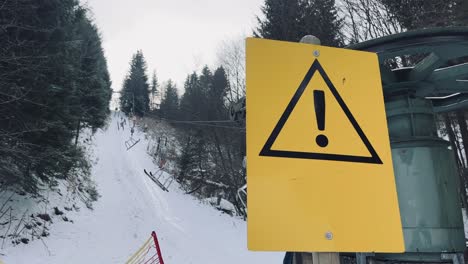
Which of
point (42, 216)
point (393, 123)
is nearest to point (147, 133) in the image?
point (42, 216)

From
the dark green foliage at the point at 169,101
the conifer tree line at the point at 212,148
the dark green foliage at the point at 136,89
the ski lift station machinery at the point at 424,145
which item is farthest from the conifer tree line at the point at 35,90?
the dark green foliage at the point at 136,89

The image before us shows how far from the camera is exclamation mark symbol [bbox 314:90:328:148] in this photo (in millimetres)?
1521

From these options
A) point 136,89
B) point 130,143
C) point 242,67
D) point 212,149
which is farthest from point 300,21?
point 136,89

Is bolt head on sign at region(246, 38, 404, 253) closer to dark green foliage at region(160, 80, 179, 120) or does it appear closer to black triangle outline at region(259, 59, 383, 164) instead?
black triangle outline at region(259, 59, 383, 164)

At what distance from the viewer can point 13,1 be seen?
9734 millimetres

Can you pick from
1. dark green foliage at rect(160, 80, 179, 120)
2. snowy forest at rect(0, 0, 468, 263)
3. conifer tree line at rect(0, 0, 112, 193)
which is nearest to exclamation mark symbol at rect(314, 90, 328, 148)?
snowy forest at rect(0, 0, 468, 263)

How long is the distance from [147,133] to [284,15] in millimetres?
39560

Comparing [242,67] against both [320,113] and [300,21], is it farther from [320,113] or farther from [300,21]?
[320,113]

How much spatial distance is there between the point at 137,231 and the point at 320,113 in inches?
565

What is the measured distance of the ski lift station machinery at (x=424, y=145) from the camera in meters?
3.57

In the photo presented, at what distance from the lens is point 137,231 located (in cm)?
1451

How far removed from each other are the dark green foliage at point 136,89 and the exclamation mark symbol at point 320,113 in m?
81.6

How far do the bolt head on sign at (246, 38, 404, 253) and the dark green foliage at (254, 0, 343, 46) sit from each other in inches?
657

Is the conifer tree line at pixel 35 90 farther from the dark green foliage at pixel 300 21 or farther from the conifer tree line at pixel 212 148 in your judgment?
the conifer tree line at pixel 212 148
